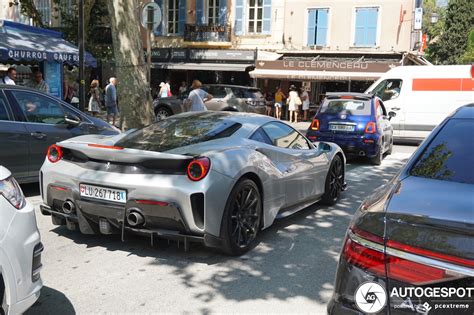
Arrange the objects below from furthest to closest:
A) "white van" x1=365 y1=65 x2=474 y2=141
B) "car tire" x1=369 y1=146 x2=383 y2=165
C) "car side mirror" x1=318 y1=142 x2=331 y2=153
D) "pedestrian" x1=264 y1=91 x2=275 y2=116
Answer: "pedestrian" x1=264 y1=91 x2=275 y2=116, "white van" x1=365 y1=65 x2=474 y2=141, "car tire" x1=369 y1=146 x2=383 y2=165, "car side mirror" x1=318 y1=142 x2=331 y2=153

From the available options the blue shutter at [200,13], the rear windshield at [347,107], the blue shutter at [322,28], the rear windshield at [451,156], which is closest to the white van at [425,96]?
the rear windshield at [347,107]

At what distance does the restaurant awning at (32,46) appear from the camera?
44.2ft

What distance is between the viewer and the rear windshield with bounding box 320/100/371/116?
35.1 feet

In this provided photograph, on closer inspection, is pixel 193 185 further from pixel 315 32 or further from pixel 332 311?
pixel 315 32

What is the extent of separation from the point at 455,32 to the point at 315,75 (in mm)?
30080

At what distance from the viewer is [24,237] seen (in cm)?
279

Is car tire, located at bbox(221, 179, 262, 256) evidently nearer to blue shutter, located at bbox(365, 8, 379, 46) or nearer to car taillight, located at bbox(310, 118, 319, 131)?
car taillight, located at bbox(310, 118, 319, 131)

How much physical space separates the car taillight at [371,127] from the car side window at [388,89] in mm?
4909

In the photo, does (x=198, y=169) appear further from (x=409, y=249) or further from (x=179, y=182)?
(x=409, y=249)

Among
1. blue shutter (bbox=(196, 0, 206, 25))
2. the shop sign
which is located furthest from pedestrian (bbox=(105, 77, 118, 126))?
blue shutter (bbox=(196, 0, 206, 25))

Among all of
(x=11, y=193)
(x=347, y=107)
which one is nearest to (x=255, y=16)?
(x=347, y=107)

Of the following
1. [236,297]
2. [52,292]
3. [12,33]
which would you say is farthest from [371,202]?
[12,33]

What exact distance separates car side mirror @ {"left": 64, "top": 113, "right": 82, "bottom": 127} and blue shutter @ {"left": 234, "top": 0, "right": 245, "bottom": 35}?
20.0m

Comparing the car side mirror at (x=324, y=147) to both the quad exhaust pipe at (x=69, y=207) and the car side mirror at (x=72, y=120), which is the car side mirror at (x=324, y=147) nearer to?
the quad exhaust pipe at (x=69, y=207)
